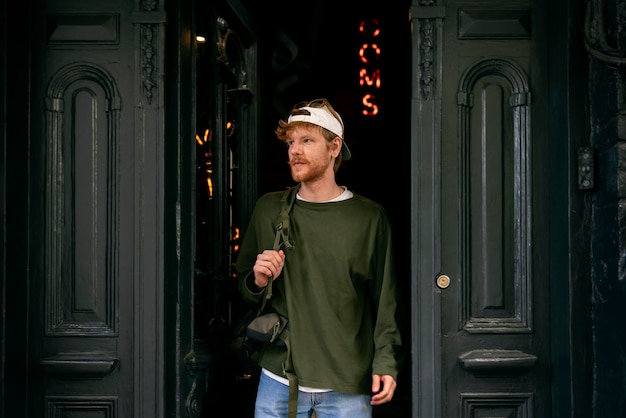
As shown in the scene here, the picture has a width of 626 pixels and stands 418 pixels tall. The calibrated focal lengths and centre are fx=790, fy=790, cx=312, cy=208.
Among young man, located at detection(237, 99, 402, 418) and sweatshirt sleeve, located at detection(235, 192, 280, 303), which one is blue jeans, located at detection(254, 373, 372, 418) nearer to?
young man, located at detection(237, 99, 402, 418)

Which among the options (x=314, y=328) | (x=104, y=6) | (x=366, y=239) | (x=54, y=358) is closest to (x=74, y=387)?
(x=54, y=358)

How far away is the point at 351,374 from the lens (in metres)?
3.74

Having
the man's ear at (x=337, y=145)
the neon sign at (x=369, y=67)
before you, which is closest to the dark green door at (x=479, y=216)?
the man's ear at (x=337, y=145)

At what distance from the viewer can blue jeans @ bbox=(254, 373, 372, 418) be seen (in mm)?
3732

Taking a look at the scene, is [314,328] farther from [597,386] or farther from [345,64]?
[345,64]

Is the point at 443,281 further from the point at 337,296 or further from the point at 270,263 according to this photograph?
the point at 270,263

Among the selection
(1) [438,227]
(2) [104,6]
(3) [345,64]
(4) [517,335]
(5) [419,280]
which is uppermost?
(3) [345,64]

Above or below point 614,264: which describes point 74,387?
below

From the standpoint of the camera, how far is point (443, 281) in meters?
3.94

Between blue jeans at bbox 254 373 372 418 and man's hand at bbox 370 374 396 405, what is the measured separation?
0.12 meters

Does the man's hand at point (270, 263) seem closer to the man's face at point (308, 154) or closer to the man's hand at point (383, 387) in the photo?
the man's face at point (308, 154)

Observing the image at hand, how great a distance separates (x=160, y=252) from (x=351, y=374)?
3.69 ft

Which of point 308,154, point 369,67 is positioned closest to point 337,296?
point 308,154

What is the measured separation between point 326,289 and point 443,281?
597mm
